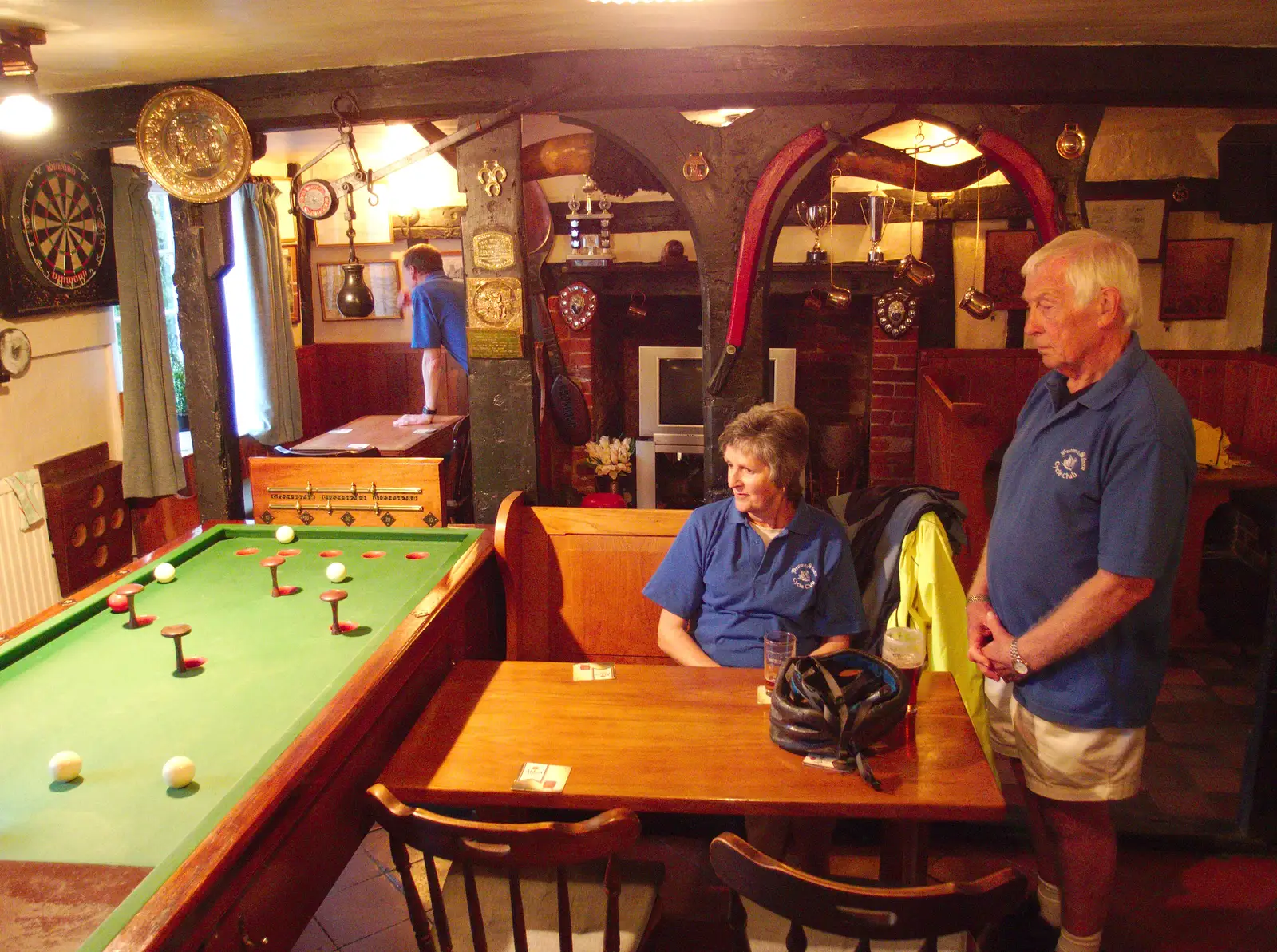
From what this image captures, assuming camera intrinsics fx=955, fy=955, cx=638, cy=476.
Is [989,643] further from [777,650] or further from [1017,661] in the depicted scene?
[777,650]

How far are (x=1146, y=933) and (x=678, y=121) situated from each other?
294cm

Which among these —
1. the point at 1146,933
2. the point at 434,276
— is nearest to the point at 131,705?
the point at 1146,933

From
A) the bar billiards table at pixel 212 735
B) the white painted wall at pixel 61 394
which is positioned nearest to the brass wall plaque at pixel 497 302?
the bar billiards table at pixel 212 735

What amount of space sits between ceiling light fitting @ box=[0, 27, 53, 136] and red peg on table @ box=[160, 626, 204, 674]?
170 centimetres

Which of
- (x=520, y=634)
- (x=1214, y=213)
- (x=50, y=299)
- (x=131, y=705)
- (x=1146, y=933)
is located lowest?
(x=1146, y=933)

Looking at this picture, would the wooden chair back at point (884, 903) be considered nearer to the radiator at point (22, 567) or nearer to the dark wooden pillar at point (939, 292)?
the radiator at point (22, 567)

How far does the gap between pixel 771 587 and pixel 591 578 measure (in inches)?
30.8

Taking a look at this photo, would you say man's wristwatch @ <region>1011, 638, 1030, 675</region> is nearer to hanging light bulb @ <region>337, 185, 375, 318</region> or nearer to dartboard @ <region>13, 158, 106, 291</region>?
hanging light bulb @ <region>337, 185, 375, 318</region>

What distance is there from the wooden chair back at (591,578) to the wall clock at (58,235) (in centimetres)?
268

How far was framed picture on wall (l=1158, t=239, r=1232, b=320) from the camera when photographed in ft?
20.7

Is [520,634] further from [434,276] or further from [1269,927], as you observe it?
[434,276]

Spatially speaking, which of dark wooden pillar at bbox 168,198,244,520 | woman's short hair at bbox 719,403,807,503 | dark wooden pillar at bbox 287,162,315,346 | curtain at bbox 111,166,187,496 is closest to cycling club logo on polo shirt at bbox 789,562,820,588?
woman's short hair at bbox 719,403,807,503

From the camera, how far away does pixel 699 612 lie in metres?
2.82

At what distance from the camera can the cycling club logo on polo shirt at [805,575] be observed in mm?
2658
